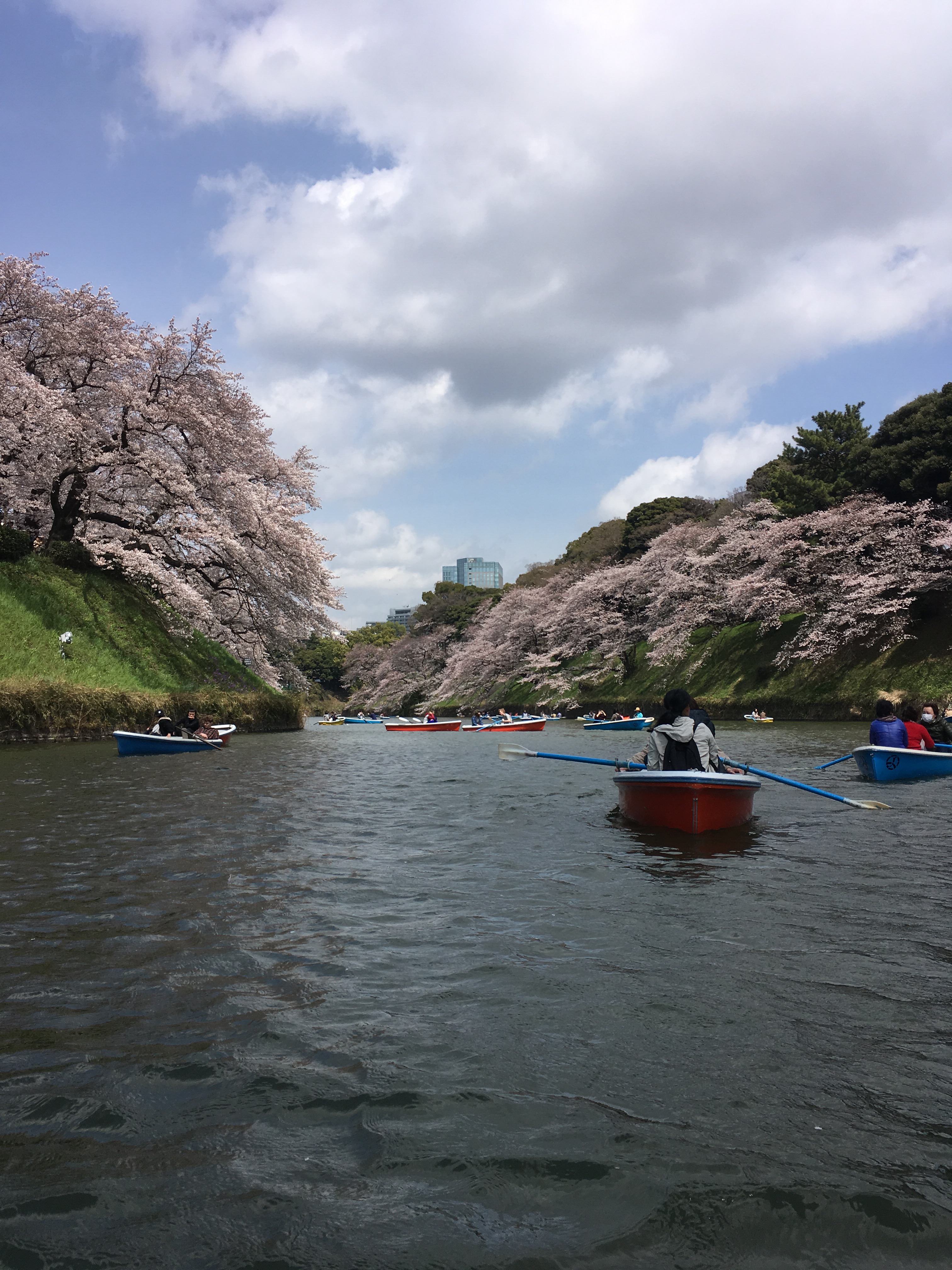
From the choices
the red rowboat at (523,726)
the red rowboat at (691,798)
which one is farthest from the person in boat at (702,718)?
the red rowboat at (523,726)

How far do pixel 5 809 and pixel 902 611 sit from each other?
34.1 meters

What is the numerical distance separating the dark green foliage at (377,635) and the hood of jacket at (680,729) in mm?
103449

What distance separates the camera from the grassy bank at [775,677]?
32219 millimetres

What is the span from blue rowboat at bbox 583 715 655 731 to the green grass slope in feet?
54.8

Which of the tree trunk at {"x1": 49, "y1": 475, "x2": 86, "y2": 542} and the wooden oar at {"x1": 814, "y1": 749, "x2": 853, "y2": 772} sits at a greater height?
the tree trunk at {"x1": 49, "y1": 475, "x2": 86, "y2": 542}

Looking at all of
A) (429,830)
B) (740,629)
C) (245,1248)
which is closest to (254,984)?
(245,1248)

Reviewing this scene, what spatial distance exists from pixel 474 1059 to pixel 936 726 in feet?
55.4

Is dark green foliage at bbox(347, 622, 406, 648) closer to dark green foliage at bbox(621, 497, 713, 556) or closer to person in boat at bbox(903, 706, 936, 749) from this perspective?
dark green foliage at bbox(621, 497, 713, 556)

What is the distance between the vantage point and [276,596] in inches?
1347

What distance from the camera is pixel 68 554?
31656mm

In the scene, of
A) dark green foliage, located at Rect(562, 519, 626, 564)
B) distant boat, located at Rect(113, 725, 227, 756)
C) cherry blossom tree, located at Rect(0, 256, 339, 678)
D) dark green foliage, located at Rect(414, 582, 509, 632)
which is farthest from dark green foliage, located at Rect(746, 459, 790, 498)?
distant boat, located at Rect(113, 725, 227, 756)

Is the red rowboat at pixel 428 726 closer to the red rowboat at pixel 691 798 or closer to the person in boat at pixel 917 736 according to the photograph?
the person in boat at pixel 917 736

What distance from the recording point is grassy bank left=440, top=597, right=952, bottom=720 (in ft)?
106

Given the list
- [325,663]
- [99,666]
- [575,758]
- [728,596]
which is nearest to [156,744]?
[99,666]
